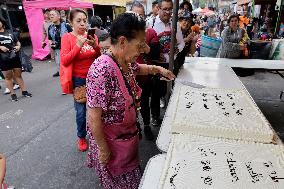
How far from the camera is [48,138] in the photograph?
361 cm

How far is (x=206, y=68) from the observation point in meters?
3.23

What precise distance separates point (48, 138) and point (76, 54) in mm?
1467

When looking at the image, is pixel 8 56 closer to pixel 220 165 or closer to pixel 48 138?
pixel 48 138

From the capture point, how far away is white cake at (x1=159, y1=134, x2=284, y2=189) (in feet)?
3.68

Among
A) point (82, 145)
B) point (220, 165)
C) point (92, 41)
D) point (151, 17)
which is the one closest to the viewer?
point (220, 165)

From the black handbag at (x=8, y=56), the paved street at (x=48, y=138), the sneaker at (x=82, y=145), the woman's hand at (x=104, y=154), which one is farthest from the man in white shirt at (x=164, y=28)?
the black handbag at (x=8, y=56)

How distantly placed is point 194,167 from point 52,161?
7.51 feet

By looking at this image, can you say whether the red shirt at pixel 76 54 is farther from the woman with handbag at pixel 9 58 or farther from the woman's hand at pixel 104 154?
the woman with handbag at pixel 9 58

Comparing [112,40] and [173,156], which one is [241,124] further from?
[112,40]

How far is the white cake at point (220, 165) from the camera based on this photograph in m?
1.12

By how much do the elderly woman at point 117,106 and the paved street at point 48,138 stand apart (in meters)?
0.91

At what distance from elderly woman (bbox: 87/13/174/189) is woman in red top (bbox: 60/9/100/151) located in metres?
1.16

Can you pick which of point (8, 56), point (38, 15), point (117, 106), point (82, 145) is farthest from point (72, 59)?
point (38, 15)

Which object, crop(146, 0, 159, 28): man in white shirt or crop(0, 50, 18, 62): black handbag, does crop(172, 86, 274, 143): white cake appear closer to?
crop(146, 0, 159, 28): man in white shirt
